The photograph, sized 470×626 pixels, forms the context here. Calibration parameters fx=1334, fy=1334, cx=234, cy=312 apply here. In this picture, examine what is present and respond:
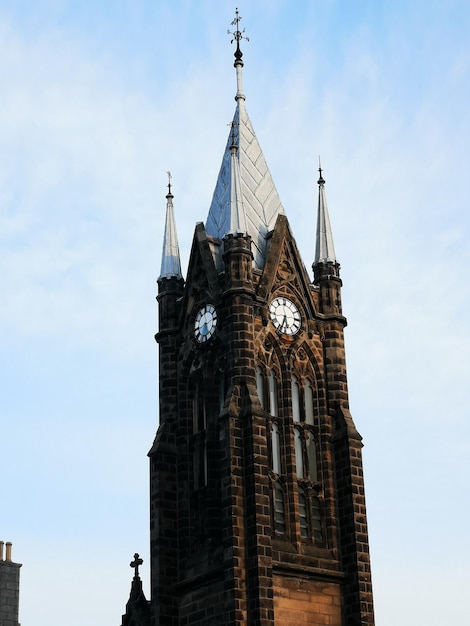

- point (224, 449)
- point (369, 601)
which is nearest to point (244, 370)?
point (224, 449)

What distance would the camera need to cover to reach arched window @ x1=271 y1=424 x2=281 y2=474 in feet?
144

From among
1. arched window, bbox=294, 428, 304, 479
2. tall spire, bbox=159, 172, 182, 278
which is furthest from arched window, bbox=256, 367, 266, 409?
tall spire, bbox=159, 172, 182, 278

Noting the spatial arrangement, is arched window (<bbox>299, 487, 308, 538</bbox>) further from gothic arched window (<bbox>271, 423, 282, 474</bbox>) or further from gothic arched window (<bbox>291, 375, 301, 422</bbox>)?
gothic arched window (<bbox>291, 375, 301, 422</bbox>)

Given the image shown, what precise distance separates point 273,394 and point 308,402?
1.47 metres

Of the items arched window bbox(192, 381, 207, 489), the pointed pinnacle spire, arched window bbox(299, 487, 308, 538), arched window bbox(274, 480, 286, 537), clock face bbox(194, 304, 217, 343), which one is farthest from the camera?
the pointed pinnacle spire

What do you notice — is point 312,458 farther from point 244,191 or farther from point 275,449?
point 244,191

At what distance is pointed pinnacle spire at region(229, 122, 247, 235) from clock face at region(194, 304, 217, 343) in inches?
112

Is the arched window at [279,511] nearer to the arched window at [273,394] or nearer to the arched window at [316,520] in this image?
the arched window at [316,520]

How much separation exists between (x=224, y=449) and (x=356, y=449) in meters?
5.11

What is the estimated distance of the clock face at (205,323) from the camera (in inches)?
1818

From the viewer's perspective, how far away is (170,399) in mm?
46938

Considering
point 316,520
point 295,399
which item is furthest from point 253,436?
point 316,520

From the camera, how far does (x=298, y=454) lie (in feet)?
147

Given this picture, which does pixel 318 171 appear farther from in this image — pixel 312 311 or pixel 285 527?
pixel 285 527
